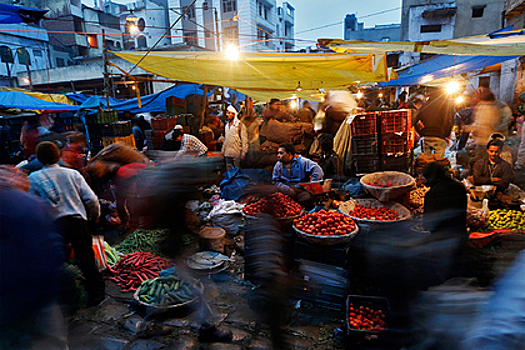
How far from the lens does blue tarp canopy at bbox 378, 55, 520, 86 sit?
7.85 m

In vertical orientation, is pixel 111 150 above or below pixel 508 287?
above

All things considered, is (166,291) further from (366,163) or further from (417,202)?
(366,163)

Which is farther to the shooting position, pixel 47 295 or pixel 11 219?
pixel 47 295

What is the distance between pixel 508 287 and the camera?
4.58 ft

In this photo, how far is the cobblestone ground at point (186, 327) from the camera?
11.0 feet

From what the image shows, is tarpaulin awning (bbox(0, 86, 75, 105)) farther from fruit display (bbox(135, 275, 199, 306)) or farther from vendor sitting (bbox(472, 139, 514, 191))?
vendor sitting (bbox(472, 139, 514, 191))

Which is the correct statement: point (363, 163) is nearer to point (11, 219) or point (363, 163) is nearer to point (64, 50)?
point (11, 219)

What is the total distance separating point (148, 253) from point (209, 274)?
1.28m

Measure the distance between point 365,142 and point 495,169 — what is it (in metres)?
2.52

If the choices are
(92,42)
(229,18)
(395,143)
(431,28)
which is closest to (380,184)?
(395,143)

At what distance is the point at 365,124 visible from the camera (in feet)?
22.3

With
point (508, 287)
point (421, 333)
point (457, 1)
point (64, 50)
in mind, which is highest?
point (457, 1)

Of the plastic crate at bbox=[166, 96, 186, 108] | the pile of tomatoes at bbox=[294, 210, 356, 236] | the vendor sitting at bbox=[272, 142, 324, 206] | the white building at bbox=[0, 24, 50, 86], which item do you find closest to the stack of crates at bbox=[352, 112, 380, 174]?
the vendor sitting at bbox=[272, 142, 324, 206]

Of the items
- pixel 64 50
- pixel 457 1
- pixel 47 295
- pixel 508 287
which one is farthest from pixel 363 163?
pixel 64 50
